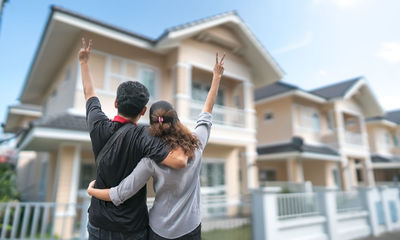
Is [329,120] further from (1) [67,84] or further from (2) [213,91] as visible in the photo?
(2) [213,91]

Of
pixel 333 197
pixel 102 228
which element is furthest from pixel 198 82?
pixel 102 228

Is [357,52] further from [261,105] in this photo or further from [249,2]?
A: [261,105]

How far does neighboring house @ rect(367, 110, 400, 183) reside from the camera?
773 inches

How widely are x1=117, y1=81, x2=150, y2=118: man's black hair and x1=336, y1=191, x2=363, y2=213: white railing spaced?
7.84 meters

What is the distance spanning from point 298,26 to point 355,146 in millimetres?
13864

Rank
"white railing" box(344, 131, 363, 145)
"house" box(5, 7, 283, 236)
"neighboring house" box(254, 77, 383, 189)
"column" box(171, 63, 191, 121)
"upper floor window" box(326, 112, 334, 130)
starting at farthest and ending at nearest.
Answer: "white railing" box(344, 131, 363, 145)
"upper floor window" box(326, 112, 334, 130)
"neighboring house" box(254, 77, 383, 189)
"column" box(171, 63, 191, 121)
"house" box(5, 7, 283, 236)

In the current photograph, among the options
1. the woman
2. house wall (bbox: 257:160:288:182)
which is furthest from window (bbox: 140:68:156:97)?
house wall (bbox: 257:160:288:182)

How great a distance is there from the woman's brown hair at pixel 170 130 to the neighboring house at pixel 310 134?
37.8ft

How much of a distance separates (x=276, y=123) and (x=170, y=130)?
13525 millimetres

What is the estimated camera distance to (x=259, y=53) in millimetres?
10359

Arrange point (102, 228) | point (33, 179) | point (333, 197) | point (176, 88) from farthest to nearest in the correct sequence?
1. point (33, 179)
2. point (176, 88)
3. point (333, 197)
4. point (102, 228)

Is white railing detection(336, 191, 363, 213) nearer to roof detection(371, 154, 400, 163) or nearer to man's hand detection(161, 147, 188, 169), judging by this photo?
man's hand detection(161, 147, 188, 169)

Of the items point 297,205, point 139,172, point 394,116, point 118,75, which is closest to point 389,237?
point 297,205

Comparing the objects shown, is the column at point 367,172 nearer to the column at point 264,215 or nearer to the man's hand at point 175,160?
the column at point 264,215
